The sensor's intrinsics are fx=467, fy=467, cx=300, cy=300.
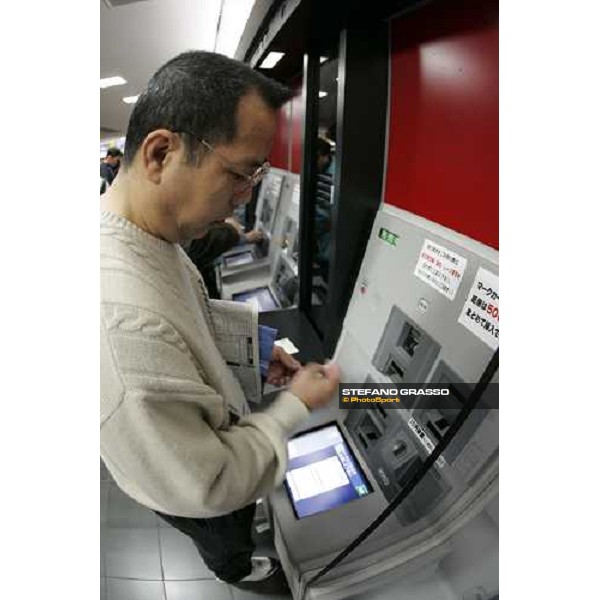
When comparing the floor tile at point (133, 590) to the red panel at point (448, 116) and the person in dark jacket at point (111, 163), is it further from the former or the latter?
the red panel at point (448, 116)

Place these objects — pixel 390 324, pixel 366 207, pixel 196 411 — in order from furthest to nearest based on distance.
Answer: pixel 366 207 < pixel 390 324 < pixel 196 411

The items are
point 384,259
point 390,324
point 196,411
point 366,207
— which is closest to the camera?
point 196,411

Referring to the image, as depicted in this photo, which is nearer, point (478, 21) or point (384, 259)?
point (478, 21)

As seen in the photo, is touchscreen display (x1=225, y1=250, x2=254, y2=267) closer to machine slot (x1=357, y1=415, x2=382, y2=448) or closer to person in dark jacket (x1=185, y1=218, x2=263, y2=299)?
person in dark jacket (x1=185, y1=218, x2=263, y2=299)

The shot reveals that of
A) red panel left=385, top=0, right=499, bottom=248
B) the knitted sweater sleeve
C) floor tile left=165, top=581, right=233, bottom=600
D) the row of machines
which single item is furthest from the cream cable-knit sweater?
the row of machines

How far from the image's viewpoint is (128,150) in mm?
901

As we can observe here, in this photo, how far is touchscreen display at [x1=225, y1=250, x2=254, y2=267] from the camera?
4065mm

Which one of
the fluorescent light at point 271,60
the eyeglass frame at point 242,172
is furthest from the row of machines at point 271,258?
the eyeglass frame at point 242,172

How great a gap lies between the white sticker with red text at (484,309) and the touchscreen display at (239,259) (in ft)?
9.73

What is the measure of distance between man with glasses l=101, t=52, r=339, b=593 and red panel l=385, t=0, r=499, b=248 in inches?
21.8

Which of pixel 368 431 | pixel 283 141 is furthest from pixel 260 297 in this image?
pixel 368 431
